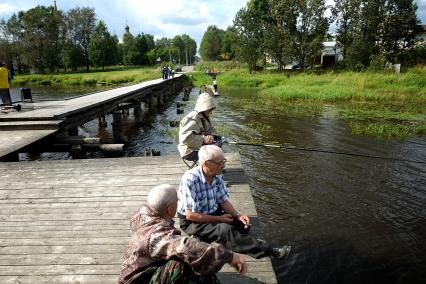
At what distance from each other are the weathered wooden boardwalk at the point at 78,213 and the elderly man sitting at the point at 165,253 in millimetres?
1158

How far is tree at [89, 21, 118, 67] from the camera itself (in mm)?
70188

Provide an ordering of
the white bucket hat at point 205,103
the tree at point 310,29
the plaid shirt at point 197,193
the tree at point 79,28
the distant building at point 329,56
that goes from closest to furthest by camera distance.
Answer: the plaid shirt at point 197,193
the white bucket hat at point 205,103
the tree at point 310,29
the distant building at point 329,56
the tree at point 79,28

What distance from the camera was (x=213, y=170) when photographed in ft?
12.4

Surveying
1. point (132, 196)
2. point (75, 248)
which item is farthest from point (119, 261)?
point (132, 196)

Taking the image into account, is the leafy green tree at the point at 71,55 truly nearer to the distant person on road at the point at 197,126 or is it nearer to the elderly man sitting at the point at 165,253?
the distant person on road at the point at 197,126

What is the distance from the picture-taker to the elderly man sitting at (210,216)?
12.3 ft

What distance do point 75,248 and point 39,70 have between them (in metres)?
75.7

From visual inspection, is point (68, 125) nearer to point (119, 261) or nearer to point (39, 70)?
point (119, 261)

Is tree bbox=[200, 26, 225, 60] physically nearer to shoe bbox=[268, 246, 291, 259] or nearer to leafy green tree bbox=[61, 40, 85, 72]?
leafy green tree bbox=[61, 40, 85, 72]

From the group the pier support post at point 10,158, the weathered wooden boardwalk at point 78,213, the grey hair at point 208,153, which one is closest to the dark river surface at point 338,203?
the weathered wooden boardwalk at point 78,213

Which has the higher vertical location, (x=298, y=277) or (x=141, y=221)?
(x=141, y=221)

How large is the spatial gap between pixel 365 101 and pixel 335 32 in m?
24.1

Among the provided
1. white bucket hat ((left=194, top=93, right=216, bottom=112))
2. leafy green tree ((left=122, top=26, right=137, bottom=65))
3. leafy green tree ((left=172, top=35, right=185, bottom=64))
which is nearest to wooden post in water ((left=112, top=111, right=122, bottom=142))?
white bucket hat ((left=194, top=93, right=216, bottom=112))

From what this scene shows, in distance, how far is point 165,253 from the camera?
252 cm
